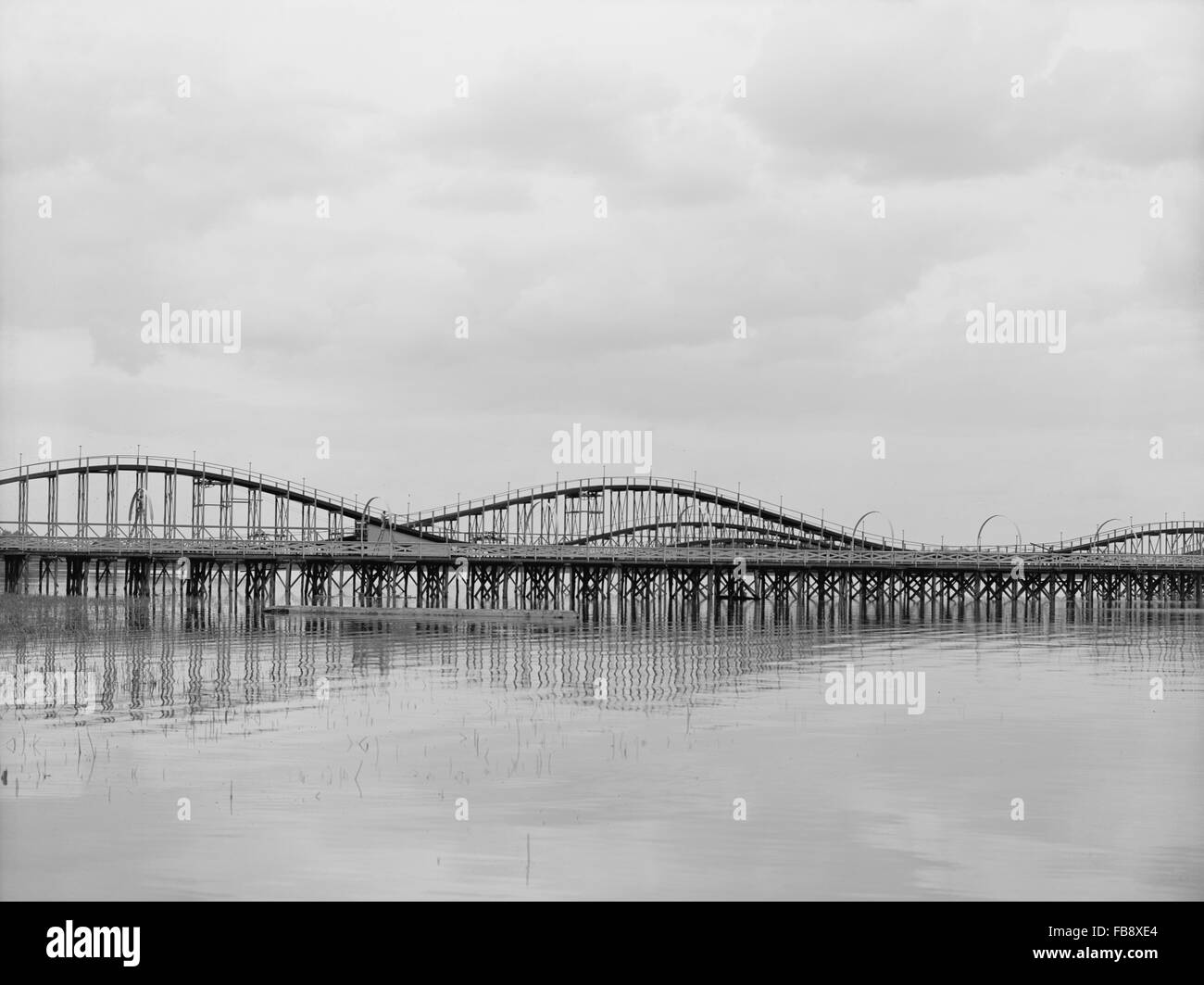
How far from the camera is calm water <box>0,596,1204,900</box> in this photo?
13078 millimetres

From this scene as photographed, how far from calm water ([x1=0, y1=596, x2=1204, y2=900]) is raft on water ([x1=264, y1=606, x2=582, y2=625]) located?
76.2 ft

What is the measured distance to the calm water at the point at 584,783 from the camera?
42.9 feet

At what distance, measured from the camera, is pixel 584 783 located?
17656 mm

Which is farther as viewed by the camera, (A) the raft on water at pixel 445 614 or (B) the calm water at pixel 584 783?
(A) the raft on water at pixel 445 614

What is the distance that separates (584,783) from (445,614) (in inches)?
1688

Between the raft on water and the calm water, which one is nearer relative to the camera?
the calm water

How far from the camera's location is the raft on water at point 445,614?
58031 millimetres

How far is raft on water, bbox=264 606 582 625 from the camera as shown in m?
58.0

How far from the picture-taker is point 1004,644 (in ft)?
147

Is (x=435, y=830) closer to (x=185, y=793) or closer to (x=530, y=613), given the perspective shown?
(x=185, y=793)

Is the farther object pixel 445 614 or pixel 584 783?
pixel 445 614

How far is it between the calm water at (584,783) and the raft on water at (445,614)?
23216 mm
